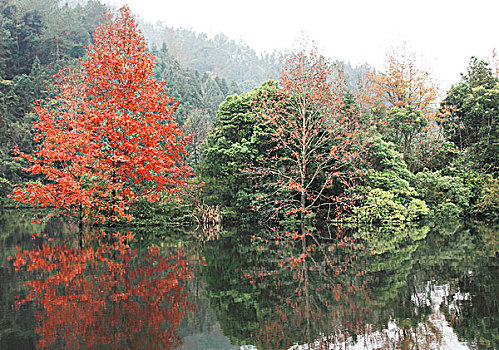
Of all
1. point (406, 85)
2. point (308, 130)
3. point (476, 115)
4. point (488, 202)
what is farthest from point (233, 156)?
point (476, 115)

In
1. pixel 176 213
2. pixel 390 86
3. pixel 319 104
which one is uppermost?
pixel 390 86

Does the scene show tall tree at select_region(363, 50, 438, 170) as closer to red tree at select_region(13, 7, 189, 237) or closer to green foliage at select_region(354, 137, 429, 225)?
green foliage at select_region(354, 137, 429, 225)

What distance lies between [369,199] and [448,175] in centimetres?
608

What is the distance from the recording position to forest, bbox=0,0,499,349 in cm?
495

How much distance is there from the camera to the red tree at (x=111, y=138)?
12.7 metres

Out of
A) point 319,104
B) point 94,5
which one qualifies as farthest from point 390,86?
point 94,5

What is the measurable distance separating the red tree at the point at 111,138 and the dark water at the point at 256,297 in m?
3.44

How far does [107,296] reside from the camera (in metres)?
5.71

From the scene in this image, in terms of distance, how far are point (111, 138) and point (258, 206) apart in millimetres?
5738

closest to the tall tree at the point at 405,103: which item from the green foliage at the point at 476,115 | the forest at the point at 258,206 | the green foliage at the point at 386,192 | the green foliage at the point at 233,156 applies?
the forest at the point at 258,206

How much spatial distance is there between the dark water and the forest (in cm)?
4

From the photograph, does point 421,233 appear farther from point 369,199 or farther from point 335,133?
point 335,133

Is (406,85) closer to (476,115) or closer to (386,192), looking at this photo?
(476,115)

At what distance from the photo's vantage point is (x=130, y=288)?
614 cm
